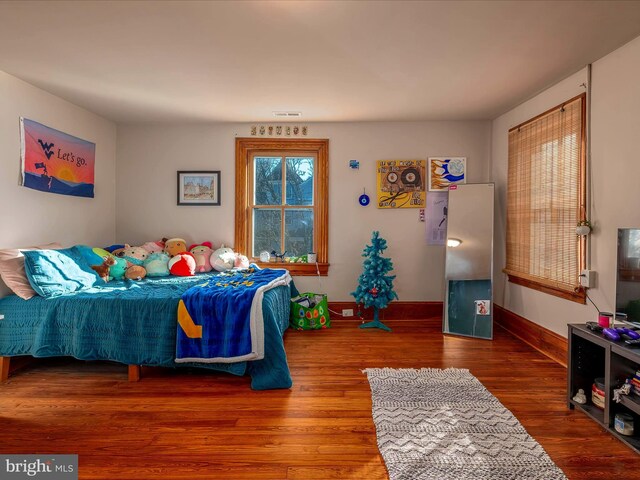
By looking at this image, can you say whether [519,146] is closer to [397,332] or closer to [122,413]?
[397,332]

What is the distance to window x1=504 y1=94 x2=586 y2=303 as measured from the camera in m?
3.10

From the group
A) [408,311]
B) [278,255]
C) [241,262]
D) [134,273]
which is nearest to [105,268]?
[134,273]

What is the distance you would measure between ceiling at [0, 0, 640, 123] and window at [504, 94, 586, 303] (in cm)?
41

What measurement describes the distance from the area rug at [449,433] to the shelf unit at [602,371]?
0.48 meters

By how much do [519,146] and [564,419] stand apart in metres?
2.72

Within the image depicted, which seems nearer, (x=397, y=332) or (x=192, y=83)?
(x=192, y=83)

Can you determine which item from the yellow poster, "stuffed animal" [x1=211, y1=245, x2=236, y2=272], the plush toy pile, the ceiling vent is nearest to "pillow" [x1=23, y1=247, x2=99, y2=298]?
the plush toy pile

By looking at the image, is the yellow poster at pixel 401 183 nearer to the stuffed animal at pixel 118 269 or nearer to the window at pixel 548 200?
the window at pixel 548 200

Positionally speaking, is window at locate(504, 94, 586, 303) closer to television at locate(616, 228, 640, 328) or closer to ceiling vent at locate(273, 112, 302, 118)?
television at locate(616, 228, 640, 328)

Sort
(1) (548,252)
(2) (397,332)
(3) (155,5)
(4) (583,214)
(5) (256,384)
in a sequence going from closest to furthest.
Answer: (3) (155,5), (5) (256,384), (4) (583,214), (1) (548,252), (2) (397,332)

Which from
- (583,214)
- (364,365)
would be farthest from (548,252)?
(364,365)

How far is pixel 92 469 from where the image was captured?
6.06 ft

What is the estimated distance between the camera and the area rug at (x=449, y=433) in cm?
184

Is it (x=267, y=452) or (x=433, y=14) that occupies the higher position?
(x=433, y=14)
